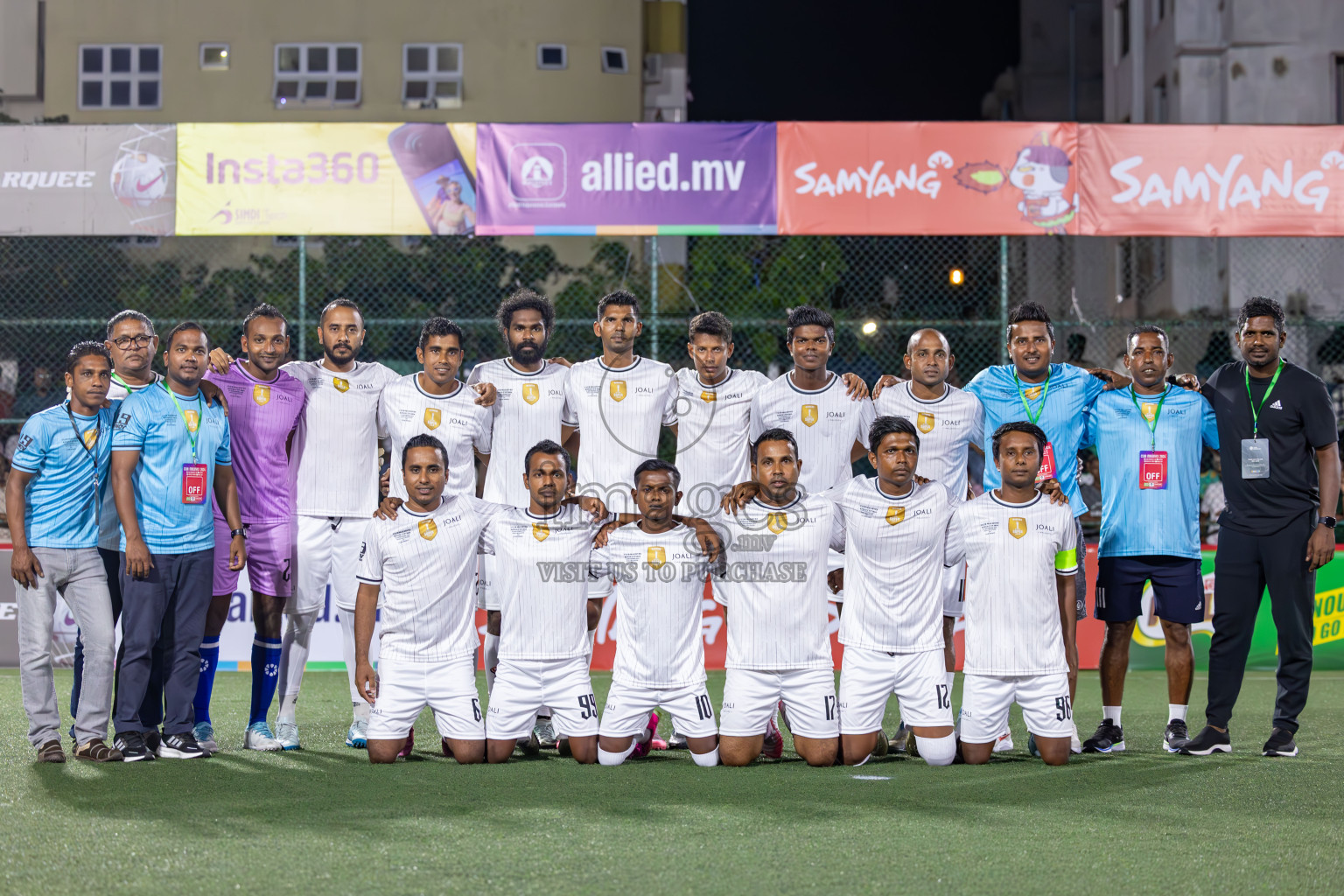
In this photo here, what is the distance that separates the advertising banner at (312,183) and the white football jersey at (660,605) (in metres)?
5.77

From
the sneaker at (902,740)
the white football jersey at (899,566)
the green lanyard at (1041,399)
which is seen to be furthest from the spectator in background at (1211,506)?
the white football jersey at (899,566)

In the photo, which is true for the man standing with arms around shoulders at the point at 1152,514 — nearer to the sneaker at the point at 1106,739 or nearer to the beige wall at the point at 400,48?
the sneaker at the point at 1106,739

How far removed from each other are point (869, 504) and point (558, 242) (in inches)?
654

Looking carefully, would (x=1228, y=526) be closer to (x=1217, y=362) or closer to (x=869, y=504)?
(x=869, y=504)

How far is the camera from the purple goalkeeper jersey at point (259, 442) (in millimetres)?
7117

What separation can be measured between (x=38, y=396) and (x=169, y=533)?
7.00 metres

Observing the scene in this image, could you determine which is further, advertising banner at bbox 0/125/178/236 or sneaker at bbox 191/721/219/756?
advertising banner at bbox 0/125/178/236

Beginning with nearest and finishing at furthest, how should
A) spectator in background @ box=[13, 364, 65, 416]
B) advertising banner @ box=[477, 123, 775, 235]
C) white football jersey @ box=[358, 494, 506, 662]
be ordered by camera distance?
white football jersey @ box=[358, 494, 506, 662] → advertising banner @ box=[477, 123, 775, 235] → spectator in background @ box=[13, 364, 65, 416]

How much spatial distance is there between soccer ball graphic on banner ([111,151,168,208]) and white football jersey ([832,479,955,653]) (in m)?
7.63

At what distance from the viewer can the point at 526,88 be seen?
27.3m

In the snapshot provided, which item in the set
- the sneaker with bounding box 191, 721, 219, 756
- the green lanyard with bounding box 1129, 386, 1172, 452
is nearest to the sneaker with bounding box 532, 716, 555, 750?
the sneaker with bounding box 191, 721, 219, 756

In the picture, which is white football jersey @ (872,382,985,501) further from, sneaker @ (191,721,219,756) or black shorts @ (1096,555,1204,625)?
sneaker @ (191,721,219,756)

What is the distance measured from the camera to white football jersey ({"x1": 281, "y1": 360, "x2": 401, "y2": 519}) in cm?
721

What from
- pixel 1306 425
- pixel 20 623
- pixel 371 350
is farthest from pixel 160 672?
pixel 371 350
